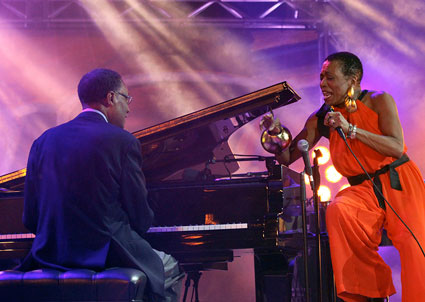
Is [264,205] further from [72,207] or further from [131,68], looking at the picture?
[131,68]

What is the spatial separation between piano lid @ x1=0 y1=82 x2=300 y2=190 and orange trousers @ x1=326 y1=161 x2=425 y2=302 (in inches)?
35.7

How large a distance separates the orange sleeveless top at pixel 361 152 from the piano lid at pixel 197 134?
50 centimetres

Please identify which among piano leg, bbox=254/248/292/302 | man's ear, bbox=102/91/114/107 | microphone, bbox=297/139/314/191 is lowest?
piano leg, bbox=254/248/292/302

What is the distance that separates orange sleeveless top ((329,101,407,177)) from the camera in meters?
3.20

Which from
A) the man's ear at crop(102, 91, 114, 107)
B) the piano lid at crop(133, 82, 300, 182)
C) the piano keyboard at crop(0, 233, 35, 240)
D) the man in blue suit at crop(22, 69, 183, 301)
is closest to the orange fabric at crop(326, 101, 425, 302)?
the piano lid at crop(133, 82, 300, 182)

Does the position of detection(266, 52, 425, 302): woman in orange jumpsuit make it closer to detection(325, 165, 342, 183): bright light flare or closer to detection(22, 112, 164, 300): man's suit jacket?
detection(22, 112, 164, 300): man's suit jacket

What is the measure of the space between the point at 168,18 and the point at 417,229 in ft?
17.4

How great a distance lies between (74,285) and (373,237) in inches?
71.6

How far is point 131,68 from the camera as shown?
7629 mm

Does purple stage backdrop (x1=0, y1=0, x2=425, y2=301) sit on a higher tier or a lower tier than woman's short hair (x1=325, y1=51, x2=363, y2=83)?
higher

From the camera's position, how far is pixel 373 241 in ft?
9.94

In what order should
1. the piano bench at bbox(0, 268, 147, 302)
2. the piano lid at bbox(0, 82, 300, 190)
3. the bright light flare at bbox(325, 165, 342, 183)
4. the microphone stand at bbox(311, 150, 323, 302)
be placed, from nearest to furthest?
the piano bench at bbox(0, 268, 147, 302), the microphone stand at bbox(311, 150, 323, 302), the piano lid at bbox(0, 82, 300, 190), the bright light flare at bbox(325, 165, 342, 183)

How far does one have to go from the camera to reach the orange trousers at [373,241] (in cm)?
292

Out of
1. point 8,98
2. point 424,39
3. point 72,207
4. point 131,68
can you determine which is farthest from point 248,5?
point 72,207
